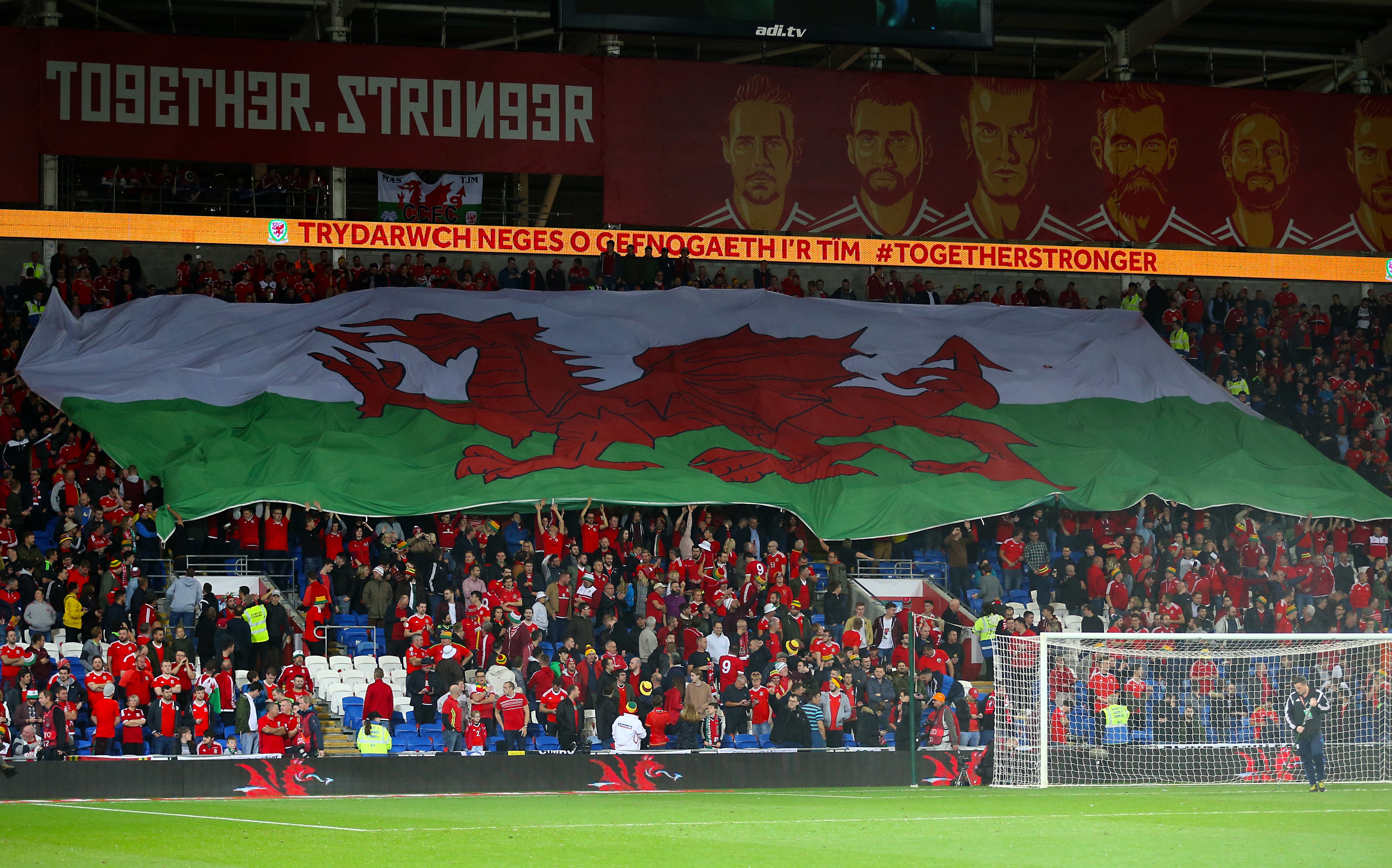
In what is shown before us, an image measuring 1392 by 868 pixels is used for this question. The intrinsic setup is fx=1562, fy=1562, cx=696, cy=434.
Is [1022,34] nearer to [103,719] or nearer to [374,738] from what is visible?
[374,738]

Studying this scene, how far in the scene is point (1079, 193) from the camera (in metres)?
33.6

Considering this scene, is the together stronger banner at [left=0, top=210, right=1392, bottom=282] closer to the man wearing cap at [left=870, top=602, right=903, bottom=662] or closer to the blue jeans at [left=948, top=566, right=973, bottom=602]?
the blue jeans at [left=948, top=566, right=973, bottom=602]

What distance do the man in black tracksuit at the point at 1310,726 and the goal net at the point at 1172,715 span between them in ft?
3.98

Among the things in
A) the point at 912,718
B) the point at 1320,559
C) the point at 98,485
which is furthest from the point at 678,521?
the point at 1320,559

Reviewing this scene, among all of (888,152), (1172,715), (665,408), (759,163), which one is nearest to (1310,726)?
(1172,715)

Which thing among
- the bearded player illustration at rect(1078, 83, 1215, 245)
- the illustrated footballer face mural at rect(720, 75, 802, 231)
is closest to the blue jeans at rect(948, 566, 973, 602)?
the illustrated footballer face mural at rect(720, 75, 802, 231)

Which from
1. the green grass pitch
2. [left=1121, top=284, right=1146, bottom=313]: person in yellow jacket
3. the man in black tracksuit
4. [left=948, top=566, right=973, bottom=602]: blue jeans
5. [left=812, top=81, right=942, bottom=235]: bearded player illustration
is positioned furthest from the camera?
[left=1121, top=284, right=1146, bottom=313]: person in yellow jacket

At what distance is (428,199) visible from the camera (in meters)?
32.5

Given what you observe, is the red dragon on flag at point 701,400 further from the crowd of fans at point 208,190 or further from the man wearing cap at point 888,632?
the crowd of fans at point 208,190

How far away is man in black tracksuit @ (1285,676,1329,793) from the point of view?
1720 cm

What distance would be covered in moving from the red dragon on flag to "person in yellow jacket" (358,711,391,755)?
5.21 meters

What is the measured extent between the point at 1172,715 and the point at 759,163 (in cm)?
1626

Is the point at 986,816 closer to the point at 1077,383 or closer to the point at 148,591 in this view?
the point at 148,591

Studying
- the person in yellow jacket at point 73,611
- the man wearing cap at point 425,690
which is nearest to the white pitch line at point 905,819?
the man wearing cap at point 425,690
